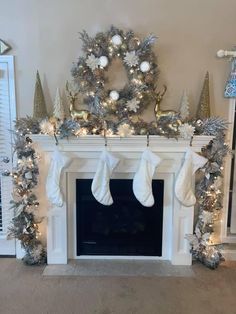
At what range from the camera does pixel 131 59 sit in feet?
9.58

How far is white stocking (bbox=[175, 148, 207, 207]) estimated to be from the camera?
3.00 meters

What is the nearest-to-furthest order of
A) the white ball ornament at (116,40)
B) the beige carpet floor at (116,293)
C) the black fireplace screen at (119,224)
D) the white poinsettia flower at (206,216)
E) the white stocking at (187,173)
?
1. the beige carpet floor at (116,293)
2. the white ball ornament at (116,40)
3. the white stocking at (187,173)
4. the white poinsettia flower at (206,216)
5. the black fireplace screen at (119,224)

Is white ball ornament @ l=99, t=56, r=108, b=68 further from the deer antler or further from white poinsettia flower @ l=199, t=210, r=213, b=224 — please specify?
white poinsettia flower @ l=199, t=210, r=213, b=224

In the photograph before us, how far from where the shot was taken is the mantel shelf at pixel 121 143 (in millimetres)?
2984

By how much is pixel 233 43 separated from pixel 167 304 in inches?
94.9

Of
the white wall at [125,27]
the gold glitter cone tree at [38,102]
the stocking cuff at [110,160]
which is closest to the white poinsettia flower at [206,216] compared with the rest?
the stocking cuff at [110,160]

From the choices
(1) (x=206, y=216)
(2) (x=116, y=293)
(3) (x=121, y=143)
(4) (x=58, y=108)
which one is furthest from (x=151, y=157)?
(2) (x=116, y=293)

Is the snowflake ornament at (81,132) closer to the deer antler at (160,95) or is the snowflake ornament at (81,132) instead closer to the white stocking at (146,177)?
the white stocking at (146,177)

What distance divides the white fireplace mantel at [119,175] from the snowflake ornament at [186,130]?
0.08 metres

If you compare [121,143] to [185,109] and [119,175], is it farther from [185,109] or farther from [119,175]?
[185,109]

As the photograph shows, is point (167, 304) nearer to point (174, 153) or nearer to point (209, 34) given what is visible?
point (174, 153)

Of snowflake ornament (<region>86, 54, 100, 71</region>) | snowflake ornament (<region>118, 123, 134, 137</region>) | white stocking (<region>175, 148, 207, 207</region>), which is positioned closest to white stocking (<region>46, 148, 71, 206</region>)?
snowflake ornament (<region>118, 123, 134, 137</region>)

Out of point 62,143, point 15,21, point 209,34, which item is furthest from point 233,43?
point 15,21

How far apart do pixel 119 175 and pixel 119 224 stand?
1.73 feet
